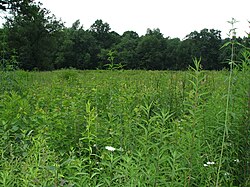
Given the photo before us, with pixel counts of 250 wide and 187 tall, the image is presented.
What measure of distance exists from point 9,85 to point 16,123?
12.5ft

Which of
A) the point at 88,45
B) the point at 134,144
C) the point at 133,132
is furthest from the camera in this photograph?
the point at 88,45

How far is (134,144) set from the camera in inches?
126

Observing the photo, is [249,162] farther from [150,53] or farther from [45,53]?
[150,53]

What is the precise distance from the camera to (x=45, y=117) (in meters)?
3.83

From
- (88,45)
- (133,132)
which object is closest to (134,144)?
(133,132)

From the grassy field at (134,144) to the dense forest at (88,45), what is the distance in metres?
17.7

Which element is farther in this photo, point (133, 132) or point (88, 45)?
point (88, 45)

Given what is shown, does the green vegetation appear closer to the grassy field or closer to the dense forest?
the grassy field

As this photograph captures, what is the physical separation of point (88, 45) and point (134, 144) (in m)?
71.8

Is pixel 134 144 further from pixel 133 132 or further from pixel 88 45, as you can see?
pixel 88 45

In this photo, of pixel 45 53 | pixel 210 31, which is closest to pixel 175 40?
pixel 210 31

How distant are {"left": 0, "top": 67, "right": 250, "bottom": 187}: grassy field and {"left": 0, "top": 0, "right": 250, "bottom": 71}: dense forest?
17.7 meters

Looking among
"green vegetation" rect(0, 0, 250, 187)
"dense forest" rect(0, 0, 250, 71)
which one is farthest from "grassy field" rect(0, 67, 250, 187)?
"dense forest" rect(0, 0, 250, 71)

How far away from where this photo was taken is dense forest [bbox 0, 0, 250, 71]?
33763 mm
